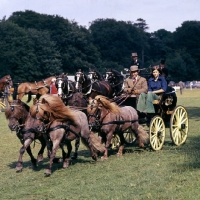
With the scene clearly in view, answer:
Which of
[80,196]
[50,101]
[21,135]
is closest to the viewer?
[80,196]

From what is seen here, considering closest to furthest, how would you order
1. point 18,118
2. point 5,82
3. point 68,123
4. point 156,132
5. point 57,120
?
point 57,120 < point 68,123 < point 18,118 < point 156,132 < point 5,82

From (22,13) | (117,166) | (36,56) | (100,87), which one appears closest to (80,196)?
(117,166)

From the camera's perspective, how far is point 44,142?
1159 centimetres

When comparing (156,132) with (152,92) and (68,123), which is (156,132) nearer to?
(152,92)

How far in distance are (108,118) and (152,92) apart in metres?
1.66

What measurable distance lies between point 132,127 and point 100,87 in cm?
379

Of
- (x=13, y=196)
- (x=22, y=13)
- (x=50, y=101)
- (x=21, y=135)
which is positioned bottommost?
(x=13, y=196)

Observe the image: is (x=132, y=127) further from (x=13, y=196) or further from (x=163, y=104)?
(x=13, y=196)

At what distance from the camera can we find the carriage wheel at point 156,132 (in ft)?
40.3

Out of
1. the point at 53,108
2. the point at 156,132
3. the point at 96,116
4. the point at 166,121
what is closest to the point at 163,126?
the point at 156,132

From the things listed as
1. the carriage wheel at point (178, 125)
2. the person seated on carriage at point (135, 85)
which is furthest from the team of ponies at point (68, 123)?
the carriage wheel at point (178, 125)

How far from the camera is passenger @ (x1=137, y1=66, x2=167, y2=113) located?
12.5 m

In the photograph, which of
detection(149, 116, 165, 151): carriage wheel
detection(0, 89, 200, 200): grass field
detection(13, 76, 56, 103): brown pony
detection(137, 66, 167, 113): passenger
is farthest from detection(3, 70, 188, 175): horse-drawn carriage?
detection(13, 76, 56, 103): brown pony

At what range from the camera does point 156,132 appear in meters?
12.5
